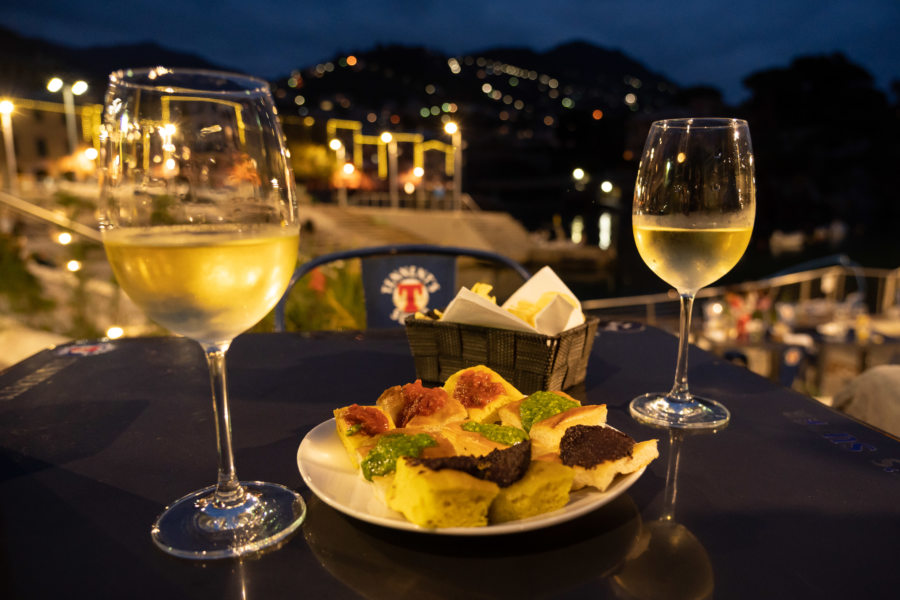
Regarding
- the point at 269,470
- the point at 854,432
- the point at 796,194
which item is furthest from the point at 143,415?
the point at 796,194

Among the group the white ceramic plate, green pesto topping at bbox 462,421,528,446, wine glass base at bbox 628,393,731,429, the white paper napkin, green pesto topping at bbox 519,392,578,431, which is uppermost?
the white paper napkin

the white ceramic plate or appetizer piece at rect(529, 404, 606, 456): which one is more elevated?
appetizer piece at rect(529, 404, 606, 456)

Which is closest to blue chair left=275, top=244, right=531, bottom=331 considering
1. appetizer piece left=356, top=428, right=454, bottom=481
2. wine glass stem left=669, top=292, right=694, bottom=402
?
wine glass stem left=669, top=292, right=694, bottom=402

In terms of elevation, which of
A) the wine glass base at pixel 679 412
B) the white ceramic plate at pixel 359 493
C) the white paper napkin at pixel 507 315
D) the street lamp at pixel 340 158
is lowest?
the wine glass base at pixel 679 412

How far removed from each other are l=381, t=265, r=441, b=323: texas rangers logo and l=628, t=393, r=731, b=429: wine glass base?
5.09 feet

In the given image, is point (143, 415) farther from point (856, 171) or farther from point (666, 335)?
point (856, 171)

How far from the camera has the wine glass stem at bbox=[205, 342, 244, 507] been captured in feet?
2.14

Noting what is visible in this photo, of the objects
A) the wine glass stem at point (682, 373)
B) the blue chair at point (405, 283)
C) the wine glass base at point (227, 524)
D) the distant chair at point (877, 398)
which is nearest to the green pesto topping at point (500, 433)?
the wine glass base at point (227, 524)

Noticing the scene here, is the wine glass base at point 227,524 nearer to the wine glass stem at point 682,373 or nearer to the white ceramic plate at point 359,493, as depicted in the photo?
the white ceramic plate at point 359,493

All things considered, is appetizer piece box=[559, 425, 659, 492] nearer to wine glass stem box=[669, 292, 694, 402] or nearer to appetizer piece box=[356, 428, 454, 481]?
appetizer piece box=[356, 428, 454, 481]

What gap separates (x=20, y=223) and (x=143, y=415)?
768 cm

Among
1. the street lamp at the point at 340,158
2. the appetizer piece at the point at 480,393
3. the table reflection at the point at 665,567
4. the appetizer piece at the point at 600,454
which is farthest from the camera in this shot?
the street lamp at the point at 340,158

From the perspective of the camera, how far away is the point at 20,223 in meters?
6.95

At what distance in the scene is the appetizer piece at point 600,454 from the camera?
0.64 m
